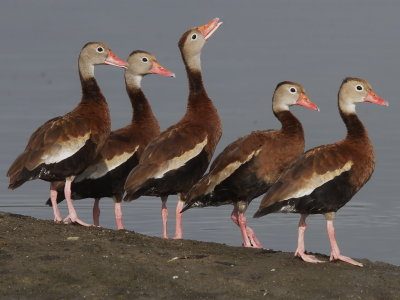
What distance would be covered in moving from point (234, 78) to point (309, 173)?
32.4 feet

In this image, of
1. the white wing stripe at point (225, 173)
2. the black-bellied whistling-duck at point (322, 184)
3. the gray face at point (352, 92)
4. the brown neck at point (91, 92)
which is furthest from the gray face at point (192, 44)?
the black-bellied whistling-duck at point (322, 184)

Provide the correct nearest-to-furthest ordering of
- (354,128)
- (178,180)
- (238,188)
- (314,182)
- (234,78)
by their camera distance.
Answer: (314,182) → (354,128) → (238,188) → (178,180) → (234,78)

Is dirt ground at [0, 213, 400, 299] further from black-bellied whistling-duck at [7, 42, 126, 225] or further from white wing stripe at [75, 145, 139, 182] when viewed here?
white wing stripe at [75, 145, 139, 182]

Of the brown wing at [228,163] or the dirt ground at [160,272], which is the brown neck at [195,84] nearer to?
the brown wing at [228,163]

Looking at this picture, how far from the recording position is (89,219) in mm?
14969

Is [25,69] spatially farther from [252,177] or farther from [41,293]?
[41,293]

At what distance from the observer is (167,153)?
12016mm

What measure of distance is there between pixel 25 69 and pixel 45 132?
9404 millimetres

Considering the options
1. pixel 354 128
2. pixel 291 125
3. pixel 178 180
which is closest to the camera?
pixel 354 128

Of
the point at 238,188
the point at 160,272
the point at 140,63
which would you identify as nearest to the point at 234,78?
the point at 140,63

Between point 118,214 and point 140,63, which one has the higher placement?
point 140,63

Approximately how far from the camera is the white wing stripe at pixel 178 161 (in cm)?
1196

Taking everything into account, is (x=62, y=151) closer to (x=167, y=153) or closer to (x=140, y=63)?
(x=167, y=153)

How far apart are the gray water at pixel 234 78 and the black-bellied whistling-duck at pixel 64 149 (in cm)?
216
